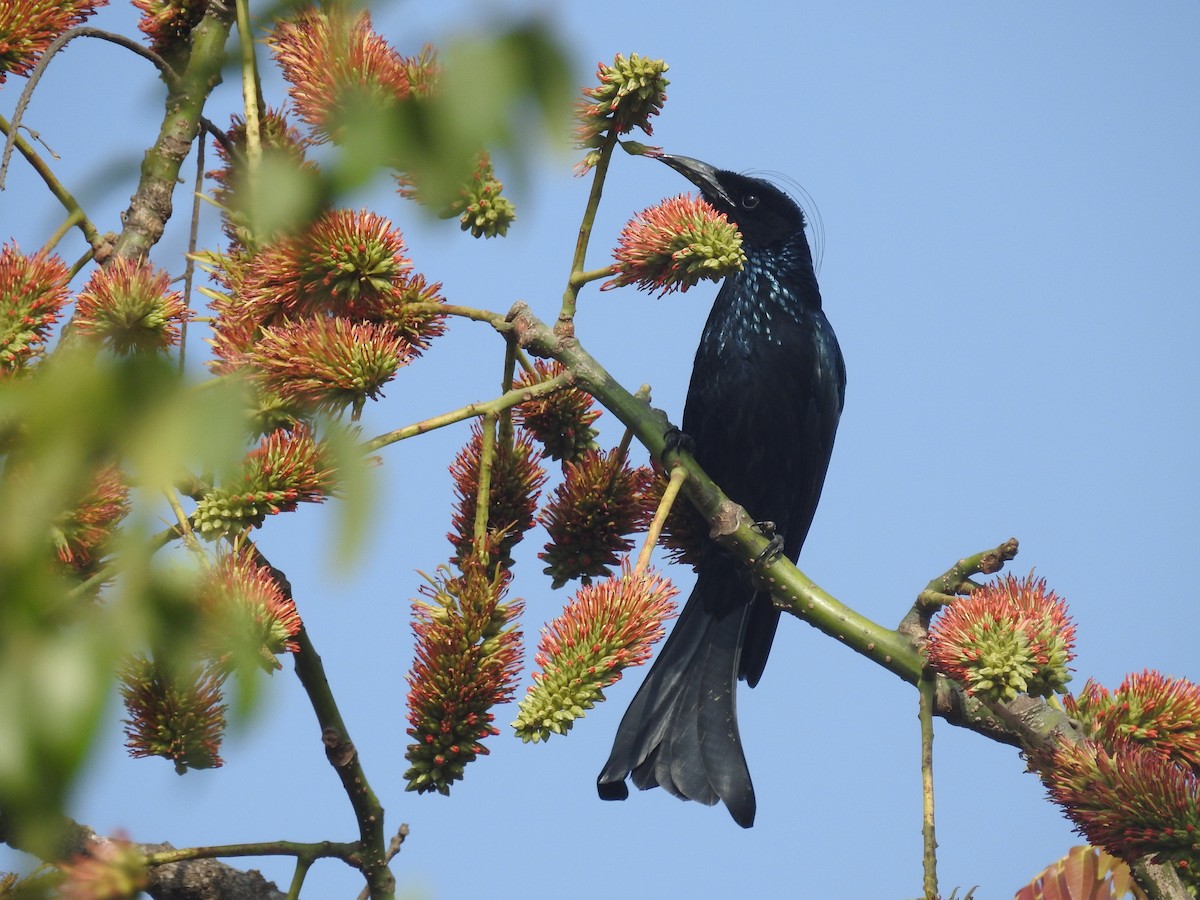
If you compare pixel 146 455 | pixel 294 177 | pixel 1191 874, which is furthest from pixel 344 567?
pixel 1191 874

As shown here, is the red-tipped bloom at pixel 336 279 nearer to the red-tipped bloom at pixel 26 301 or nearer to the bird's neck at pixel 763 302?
the red-tipped bloom at pixel 26 301

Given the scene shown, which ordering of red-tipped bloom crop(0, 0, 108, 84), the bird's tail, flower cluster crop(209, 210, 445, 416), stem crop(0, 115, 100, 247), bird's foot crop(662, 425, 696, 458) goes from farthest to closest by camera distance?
the bird's tail
bird's foot crop(662, 425, 696, 458)
stem crop(0, 115, 100, 247)
red-tipped bloom crop(0, 0, 108, 84)
flower cluster crop(209, 210, 445, 416)

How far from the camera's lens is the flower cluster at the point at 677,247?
2.22 meters

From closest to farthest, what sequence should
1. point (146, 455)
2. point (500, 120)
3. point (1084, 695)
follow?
point (146, 455)
point (500, 120)
point (1084, 695)

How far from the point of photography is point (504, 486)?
2580mm

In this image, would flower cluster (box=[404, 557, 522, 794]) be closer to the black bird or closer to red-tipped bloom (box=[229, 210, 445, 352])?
red-tipped bloom (box=[229, 210, 445, 352])

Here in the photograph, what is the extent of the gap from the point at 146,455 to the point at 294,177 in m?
0.21

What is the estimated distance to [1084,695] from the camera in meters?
2.33

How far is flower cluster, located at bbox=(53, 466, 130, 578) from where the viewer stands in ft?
5.27

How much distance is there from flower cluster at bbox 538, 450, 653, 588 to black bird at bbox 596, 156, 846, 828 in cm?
110

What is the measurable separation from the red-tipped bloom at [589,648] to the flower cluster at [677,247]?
1.88ft

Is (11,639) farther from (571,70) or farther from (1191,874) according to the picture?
(1191,874)

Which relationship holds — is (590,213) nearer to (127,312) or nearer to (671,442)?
(671,442)

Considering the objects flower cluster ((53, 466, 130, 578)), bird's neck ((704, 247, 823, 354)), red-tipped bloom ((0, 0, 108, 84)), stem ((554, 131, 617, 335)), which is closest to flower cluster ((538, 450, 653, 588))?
stem ((554, 131, 617, 335))
